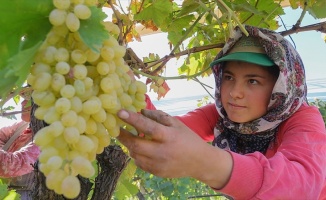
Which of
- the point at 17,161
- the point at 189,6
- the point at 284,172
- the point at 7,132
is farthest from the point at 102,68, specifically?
the point at 7,132

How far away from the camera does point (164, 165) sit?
706 mm

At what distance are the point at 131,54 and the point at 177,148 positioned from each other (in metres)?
0.55

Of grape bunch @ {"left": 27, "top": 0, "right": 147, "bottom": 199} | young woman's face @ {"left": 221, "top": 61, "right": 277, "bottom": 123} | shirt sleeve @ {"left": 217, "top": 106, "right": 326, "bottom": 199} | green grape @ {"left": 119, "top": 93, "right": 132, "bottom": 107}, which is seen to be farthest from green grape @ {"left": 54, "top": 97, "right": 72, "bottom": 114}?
young woman's face @ {"left": 221, "top": 61, "right": 277, "bottom": 123}

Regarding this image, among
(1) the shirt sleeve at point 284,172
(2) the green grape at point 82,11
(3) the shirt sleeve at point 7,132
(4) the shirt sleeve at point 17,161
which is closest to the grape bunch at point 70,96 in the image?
(2) the green grape at point 82,11

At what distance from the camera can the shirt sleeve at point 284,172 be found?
852mm

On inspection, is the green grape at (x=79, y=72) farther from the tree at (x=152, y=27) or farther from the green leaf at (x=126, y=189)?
the green leaf at (x=126, y=189)

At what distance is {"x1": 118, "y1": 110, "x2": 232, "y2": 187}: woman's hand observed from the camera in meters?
0.65

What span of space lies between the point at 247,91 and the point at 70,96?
772 mm

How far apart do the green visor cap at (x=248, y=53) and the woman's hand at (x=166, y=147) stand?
19.0 inches

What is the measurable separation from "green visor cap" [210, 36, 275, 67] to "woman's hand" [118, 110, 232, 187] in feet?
1.58

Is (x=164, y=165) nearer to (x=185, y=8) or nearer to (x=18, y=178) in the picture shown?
(x=185, y=8)

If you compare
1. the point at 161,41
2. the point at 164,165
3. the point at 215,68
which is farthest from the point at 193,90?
the point at 164,165

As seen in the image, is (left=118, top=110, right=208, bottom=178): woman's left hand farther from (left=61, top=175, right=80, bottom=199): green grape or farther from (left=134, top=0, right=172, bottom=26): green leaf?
(left=134, top=0, right=172, bottom=26): green leaf

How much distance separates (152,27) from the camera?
1.63 meters
